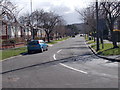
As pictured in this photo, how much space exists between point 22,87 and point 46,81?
4.04 feet

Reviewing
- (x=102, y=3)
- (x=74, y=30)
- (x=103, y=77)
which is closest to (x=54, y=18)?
(x=102, y=3)

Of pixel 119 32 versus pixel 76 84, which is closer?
pixel 76 84

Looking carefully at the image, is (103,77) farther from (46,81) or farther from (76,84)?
(46,81)

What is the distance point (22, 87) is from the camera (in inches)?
318

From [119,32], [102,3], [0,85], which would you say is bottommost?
[0,85]

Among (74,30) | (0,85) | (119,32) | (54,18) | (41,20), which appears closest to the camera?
(0,85)

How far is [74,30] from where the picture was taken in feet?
600

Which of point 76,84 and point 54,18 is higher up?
point 54,18

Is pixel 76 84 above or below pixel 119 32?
below

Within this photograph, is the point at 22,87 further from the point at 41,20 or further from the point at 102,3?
the point at 41,20

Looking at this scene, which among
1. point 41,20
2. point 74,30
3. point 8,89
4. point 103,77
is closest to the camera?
point 8,89

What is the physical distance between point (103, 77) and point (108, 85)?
1514mm

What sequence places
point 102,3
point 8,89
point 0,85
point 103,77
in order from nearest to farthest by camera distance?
point 8,89 < point 0,85 < point 103,77 < point 102,3

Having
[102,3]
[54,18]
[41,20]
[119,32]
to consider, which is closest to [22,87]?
[102,3]
